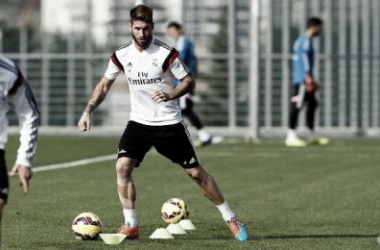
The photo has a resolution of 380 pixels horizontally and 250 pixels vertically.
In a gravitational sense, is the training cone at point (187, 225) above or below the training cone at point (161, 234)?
below

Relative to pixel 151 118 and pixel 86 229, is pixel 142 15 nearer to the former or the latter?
pixel 151 118

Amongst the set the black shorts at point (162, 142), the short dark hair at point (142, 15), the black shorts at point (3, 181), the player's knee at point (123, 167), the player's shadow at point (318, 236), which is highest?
the short dark hair at point (142, 15)

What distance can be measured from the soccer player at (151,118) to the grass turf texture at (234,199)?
14.0 inches

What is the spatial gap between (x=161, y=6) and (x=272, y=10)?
2524 millimetres

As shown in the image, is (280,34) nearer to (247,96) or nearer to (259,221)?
(247,96)

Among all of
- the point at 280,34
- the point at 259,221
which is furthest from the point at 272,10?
the point at 259,221

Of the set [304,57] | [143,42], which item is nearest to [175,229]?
[143,42]

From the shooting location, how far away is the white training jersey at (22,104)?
7.23 m

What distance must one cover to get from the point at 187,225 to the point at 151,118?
44.2 inches

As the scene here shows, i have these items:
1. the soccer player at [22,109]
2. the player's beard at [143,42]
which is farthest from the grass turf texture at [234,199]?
the soccer player at [22,109]

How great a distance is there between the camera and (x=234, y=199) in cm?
1309

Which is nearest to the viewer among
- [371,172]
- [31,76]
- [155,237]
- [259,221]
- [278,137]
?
[155,237]

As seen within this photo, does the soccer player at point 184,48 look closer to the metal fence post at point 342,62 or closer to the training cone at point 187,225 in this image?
the metal fence post at point 342,62

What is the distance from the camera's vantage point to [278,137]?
26422mm
